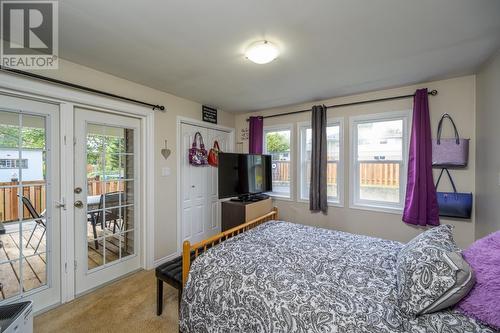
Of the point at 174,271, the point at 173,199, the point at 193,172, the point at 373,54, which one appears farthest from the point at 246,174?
the point at 373,54

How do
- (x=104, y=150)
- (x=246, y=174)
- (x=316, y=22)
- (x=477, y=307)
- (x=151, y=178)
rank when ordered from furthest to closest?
(x=246, y=174) → (x=151, y=178) → (x=104, y=150) → (x=316, y=22) → (x=477, y=307)

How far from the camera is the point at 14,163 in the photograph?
72.9 inches

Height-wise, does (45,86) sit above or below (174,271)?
above

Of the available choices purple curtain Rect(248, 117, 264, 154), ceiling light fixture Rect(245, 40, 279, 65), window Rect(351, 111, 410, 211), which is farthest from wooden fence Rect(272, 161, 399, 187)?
ceiling light fixture Rect(245, 40, 279, 65)

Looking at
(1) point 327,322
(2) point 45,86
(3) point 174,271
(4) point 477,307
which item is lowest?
(3) point 174,271

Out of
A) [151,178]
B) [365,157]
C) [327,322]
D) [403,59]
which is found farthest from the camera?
[365,157]

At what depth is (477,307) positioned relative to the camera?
1.01 m

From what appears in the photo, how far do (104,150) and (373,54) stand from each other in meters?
2.95

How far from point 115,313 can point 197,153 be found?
210 cm

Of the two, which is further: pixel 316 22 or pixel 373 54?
pixel 373 54

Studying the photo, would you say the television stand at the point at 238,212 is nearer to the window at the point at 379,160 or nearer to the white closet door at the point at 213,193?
the white closet door at the point at 213,193

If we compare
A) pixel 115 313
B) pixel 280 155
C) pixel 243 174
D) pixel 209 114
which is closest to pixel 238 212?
pixel 243 174

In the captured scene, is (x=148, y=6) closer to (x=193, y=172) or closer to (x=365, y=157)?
(x=193, y=172)

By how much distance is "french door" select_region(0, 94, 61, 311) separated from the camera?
1822 millimetres
